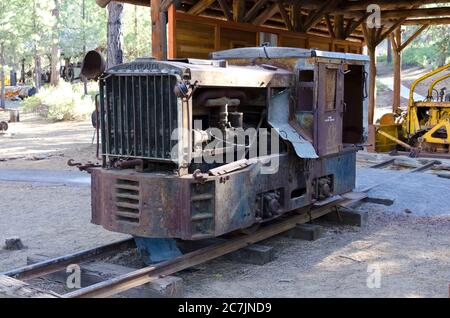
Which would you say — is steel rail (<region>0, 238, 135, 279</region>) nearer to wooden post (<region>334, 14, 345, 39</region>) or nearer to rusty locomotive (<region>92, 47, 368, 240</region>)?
rusty locomotive (<region>92, 47, 368, 240</region>)

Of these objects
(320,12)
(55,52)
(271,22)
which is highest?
(55,52)

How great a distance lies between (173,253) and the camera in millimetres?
5656

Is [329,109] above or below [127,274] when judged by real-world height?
above

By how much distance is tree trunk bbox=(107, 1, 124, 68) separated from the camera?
15.0m

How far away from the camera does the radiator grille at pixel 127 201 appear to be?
533 centimetres

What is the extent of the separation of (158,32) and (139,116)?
14.2 ft

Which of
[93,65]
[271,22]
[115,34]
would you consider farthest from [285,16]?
[93,65]

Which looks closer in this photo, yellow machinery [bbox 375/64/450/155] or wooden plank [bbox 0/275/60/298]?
wooden plank [bbox 0/275/60/298]

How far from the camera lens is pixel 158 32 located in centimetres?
944

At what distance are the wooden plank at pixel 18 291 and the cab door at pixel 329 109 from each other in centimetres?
360

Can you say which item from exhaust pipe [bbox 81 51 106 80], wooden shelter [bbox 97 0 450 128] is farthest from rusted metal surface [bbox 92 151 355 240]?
wooden shelter [bbox 97 0 450 128]

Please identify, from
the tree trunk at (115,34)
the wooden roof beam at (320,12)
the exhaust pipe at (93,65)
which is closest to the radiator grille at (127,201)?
the exhaust pipe at (93,65)

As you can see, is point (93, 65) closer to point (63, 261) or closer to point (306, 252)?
point (63, 261)

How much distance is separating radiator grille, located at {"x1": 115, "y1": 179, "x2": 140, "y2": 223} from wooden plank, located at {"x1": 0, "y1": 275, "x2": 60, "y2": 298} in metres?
1.16
